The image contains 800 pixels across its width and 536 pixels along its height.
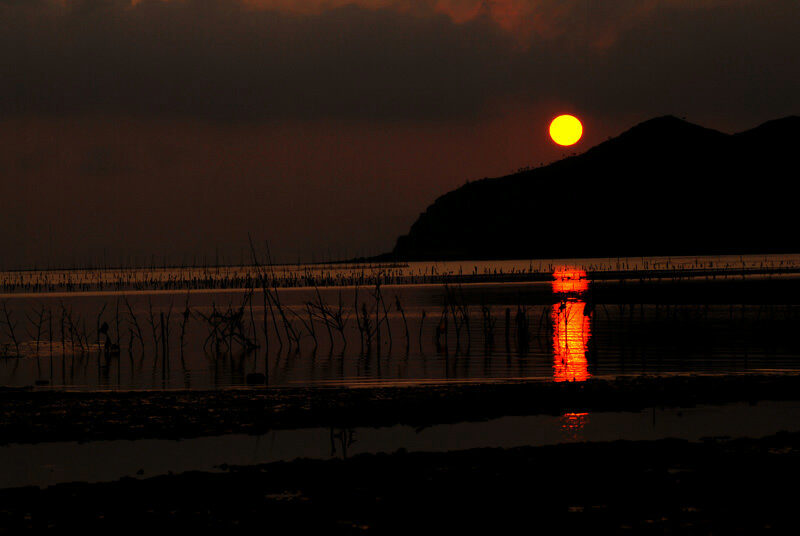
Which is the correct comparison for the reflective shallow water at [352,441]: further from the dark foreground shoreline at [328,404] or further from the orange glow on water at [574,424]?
the dark foreground shoreline at [328,404]

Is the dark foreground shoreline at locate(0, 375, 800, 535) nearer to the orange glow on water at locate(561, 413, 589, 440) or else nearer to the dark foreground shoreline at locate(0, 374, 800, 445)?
the dark foreground shoreline at locate(0, 374, 800, 445)

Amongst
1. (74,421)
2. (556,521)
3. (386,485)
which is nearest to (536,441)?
(386,485)

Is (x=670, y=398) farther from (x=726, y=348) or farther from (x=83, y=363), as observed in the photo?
(x=83, y=363)

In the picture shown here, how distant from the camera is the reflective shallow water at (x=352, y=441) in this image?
15.9m

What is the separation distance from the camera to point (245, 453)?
55.3 ft

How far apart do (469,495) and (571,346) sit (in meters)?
25.4

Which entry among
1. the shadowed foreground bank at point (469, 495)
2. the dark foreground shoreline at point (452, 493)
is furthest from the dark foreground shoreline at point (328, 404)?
the shadowed foreground bank at point (469, 495)

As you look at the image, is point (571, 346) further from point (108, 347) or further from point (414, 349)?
point (108, 347)

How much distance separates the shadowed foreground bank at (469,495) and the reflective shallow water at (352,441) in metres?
1.83

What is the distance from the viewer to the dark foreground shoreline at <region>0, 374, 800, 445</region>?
19078mm

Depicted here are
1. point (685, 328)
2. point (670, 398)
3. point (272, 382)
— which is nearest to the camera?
point (670, 398)

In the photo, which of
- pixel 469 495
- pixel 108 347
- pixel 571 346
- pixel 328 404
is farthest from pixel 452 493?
pixel 108 347

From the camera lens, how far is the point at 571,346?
3719 centimetres

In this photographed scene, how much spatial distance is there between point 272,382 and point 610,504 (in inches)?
703
